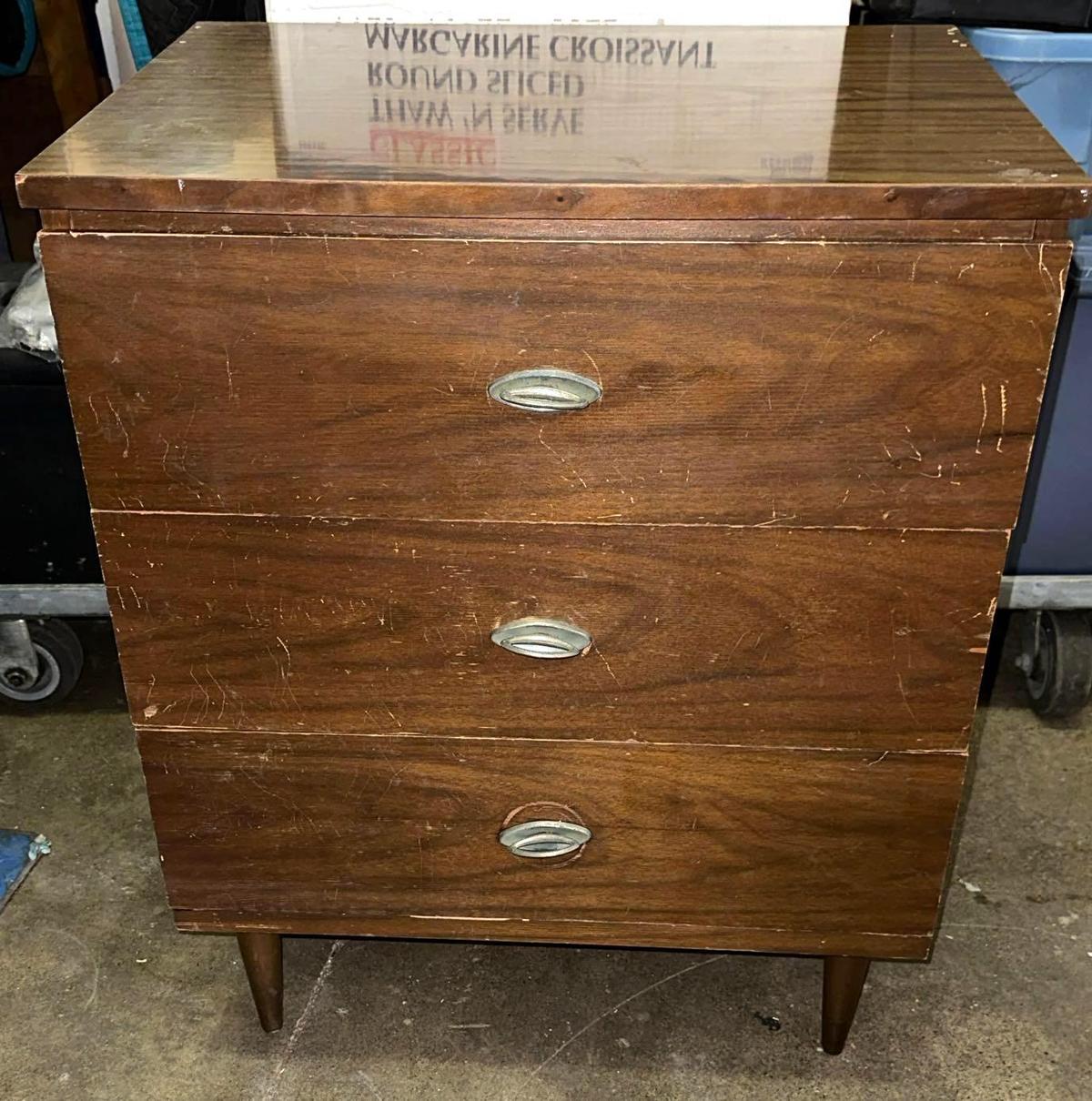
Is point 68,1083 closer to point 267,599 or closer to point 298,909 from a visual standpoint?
point 298,909

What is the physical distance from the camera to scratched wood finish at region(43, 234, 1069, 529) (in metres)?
0.78

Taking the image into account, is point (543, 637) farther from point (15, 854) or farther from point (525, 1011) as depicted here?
point (15, 854)

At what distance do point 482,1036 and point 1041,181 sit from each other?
2.84ft

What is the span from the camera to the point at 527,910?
1.06 meters

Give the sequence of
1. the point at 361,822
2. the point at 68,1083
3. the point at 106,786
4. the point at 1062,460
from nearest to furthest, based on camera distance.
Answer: the point at 361,822
the point at 68,1083
the point at 1062,460
the point at 106,786

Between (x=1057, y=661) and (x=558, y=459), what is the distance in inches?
35.4

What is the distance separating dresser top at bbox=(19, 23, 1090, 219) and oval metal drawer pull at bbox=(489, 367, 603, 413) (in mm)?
102

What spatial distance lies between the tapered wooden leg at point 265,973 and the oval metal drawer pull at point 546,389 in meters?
0.56

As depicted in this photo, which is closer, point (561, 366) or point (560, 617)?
point (561, 366)

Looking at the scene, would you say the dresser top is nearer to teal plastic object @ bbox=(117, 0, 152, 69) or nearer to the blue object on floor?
teal plastic object @ bbox=(117, 0, 152, 69)

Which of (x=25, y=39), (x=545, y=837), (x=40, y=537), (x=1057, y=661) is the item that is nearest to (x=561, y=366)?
(x=545, y=837)

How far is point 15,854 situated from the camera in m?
1.38

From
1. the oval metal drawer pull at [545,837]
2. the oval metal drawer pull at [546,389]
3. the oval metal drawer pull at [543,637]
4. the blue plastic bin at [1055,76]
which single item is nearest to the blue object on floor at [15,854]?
the oval metal drawer pull at [545,837]

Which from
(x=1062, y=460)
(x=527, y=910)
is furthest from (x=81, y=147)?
(x=1062, y=460)
